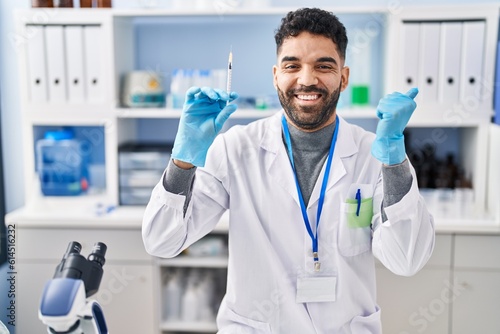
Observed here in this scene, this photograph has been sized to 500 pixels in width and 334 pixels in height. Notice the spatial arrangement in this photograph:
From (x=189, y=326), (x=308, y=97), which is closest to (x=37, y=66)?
(x=189, y=326)

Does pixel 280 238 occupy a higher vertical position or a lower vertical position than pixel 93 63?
lower

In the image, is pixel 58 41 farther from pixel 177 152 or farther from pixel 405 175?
pixel 405 175

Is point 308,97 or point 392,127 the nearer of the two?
point 392,127

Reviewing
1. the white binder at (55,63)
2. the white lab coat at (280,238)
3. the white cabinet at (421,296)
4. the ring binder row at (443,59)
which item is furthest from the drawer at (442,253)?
the white binder at (55,63)

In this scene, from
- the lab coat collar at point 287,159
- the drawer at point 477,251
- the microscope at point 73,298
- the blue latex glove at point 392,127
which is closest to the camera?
the microscope at point 73,298

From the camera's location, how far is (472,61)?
244cm

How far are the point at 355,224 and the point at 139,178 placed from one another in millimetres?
1379

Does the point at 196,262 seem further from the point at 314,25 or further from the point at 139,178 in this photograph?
the point at 314,25

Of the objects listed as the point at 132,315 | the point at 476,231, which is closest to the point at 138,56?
the point at 132,315

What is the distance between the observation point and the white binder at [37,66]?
258cm

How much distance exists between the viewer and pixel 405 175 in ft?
4.55

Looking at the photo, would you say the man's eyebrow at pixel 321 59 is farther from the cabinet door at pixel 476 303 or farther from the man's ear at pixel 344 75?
the cabinet door at pixel 476 303

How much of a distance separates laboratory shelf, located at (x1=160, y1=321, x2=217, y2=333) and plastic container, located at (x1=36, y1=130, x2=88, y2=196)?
81cm

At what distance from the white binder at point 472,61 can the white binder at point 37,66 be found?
74.0 inches
